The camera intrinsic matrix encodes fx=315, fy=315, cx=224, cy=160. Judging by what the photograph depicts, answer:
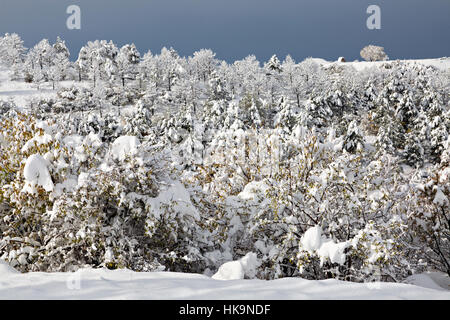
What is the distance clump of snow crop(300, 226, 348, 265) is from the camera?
5.36m

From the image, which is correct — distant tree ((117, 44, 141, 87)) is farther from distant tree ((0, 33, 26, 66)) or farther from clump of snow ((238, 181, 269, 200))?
clump of snow ((238, 181, 269, 200))

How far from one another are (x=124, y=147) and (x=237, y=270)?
370 cm

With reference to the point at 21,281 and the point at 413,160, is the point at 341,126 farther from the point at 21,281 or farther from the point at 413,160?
the point at 21,281

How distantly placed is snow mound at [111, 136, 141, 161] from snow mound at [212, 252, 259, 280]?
3.19m

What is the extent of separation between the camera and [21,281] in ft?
15.4

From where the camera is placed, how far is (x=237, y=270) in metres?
5.44

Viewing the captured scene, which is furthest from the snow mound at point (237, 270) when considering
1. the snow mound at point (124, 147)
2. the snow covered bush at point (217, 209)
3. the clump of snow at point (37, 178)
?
the clump of snow at point (37, 178)

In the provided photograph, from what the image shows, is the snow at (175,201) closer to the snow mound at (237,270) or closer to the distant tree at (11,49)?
the snow mound at (237,270)

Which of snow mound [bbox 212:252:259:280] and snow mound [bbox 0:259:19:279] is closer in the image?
snow mound [bbox 0:259:19:279]

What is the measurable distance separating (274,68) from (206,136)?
164 ft

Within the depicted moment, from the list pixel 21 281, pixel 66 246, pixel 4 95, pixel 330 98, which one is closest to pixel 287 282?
pixel 21 281

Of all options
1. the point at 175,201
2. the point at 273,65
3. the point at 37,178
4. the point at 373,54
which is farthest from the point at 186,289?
the point at 373,54

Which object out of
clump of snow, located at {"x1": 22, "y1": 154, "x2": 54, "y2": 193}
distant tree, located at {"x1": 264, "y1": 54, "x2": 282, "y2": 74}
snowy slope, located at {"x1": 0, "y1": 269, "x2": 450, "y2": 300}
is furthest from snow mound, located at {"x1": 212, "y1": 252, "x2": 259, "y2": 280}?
distant tree, located at {"x1": 264, "y1": 54, "x2": 282, "y2": 74}

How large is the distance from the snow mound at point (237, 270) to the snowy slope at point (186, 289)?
0.67 meters
